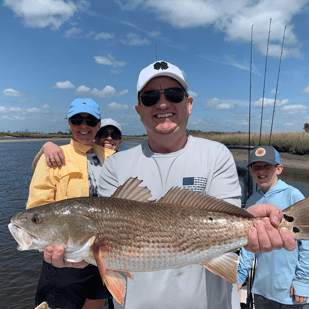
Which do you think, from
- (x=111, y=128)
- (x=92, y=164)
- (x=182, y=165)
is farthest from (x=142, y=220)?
(x=111, y=128)

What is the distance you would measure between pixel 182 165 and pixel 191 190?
0.35 metres

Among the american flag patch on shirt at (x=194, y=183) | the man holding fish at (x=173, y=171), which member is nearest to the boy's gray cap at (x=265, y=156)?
the man holding fish at (x=173, y=171)

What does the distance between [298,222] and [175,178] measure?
1.28 m

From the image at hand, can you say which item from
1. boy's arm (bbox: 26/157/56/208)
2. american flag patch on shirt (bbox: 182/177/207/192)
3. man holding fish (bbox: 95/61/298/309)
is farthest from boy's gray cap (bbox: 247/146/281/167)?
boy's arm (bbox: 26/157/56/208)

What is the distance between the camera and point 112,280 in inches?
96.4

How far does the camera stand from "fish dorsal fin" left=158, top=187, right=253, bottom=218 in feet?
8.45

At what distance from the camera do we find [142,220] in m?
2.50

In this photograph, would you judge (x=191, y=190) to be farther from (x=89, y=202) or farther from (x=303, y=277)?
(x=303, y=277)

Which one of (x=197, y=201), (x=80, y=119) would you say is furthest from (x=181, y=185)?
(x=80, y=119)

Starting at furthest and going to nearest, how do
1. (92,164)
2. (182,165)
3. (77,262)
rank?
(92,164), (182,165), (77,262)

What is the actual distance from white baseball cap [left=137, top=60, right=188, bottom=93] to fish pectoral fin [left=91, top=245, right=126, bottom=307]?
1.91 meters

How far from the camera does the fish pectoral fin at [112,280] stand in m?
2.40

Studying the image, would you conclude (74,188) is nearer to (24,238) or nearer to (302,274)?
(24,238)

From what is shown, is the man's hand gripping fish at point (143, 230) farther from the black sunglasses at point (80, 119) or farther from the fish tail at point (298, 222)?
the black sunglasses at point (80, 119)
